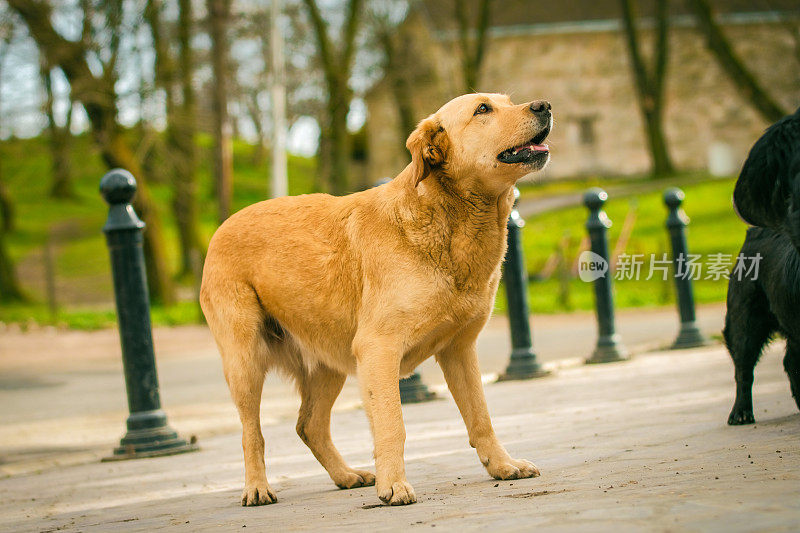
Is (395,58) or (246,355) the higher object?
(395,58)

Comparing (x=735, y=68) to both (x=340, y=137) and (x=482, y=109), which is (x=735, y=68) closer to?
(x=340, y=137)

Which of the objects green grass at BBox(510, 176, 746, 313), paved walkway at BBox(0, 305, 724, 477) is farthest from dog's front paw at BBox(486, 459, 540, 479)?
green grass at BBox(510, 176, 746, 313)

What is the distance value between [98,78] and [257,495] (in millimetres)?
16347

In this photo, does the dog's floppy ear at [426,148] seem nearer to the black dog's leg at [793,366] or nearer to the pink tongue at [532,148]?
the pink tongue at [532,148]

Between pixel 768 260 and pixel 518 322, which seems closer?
pixel 768 260

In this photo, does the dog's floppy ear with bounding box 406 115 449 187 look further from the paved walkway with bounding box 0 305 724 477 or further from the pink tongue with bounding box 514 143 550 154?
the paved walkway with bounding box 0 305 724 477

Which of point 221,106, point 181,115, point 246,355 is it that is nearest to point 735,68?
point 221,106

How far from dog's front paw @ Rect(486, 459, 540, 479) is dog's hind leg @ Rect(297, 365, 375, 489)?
76 cm

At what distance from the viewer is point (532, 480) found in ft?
13.9

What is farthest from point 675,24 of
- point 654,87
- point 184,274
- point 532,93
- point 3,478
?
point 3,478

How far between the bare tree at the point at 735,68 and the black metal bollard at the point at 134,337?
55.4 ft

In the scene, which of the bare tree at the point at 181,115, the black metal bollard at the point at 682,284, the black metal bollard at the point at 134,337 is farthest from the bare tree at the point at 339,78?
the black metal bollard at the point at 134,337

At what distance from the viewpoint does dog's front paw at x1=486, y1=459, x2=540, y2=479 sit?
4352mm

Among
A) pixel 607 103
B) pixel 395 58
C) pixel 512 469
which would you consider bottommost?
pixel 512 469
